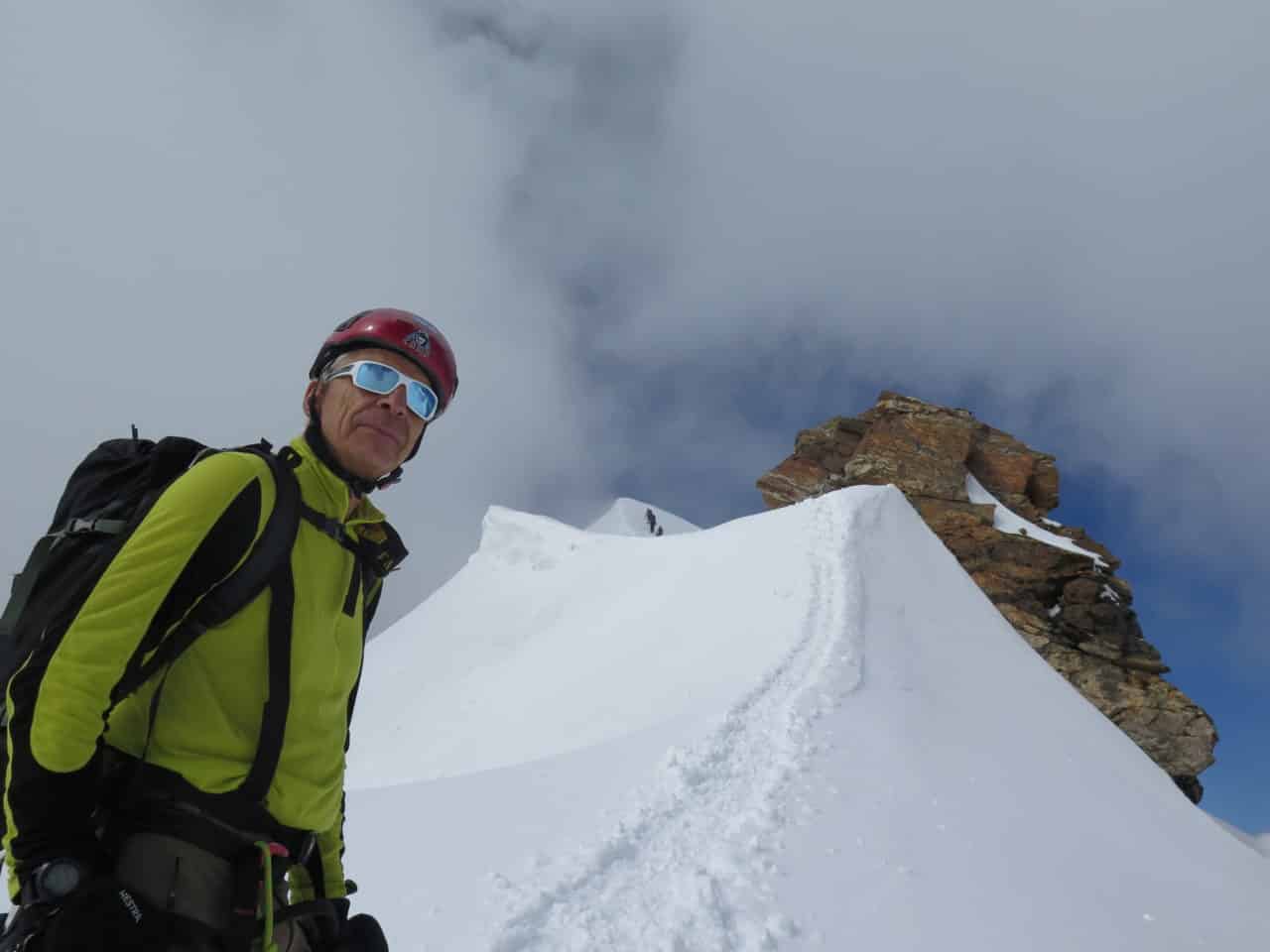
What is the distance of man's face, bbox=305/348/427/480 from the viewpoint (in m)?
2.49

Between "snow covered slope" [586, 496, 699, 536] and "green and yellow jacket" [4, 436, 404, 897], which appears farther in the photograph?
"snow covered slope" [586, 496, 699, 536]

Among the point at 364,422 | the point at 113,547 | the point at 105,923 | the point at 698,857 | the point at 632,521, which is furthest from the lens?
the point at 632,521

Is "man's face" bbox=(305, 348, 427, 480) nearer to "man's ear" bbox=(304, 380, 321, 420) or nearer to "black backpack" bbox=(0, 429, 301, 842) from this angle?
"man's ear" bbox=(304, 380, 321, 420)

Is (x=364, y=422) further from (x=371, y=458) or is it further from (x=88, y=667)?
(x=88, y=667)

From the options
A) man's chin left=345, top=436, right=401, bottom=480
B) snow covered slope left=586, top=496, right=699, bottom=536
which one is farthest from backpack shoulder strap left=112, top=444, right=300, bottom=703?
snow covered slope left=586, top=496, right=699, bottom=536

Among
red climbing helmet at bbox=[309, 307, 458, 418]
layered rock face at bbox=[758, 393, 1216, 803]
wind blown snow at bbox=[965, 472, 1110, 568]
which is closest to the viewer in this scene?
red climbing helmet at bbox=[309, 307, 458, 418]

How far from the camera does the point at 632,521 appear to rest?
103875 mm

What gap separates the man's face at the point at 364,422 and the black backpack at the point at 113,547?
319 mm

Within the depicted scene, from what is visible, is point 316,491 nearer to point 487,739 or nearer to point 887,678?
point 887,678

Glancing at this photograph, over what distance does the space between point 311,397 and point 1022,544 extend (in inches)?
1451

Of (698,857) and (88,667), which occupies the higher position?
(698,857)

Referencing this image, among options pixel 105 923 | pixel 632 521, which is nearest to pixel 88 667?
pixel 105 923

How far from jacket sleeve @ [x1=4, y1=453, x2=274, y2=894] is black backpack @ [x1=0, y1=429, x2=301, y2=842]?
45mm

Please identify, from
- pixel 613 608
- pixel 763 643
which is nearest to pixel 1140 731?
pixel 613 608
